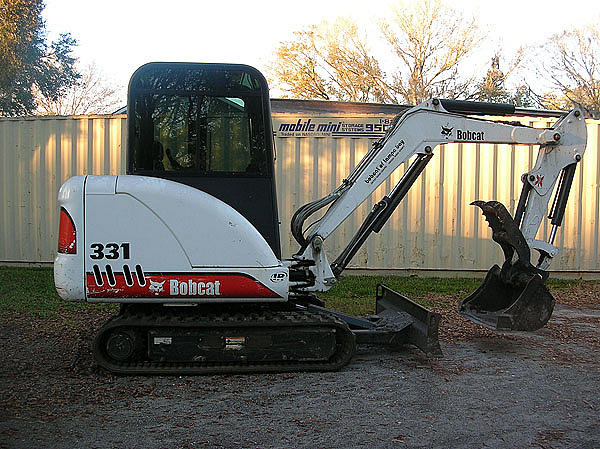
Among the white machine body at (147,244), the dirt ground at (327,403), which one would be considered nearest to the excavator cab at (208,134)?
the white machine body at (147,244)

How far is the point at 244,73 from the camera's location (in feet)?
19.0

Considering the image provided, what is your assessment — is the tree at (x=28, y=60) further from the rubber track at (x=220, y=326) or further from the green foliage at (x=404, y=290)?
the rubber track at (x=220, y=326)

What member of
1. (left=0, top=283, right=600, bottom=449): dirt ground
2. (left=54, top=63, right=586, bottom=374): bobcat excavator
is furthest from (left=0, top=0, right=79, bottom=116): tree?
(left=54, top=63, right=586, bottom=374): bobcat excavator

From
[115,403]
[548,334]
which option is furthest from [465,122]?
[115,403]

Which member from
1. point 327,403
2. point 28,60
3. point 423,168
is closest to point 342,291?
point 423,168

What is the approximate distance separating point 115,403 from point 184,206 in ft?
5.28

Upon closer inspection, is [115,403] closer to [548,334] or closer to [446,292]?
[548,334]

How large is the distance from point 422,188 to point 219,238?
739cm

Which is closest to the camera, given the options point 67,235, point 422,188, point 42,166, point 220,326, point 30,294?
point 67,235

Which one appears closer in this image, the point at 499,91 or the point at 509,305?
the point at 509,305

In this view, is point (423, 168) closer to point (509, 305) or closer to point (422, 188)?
point (509, 305)

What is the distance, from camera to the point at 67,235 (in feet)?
17.5

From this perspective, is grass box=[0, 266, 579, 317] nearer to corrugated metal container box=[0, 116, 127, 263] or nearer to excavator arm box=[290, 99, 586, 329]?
corrugated metal container box=[0, 116, 127, 263]

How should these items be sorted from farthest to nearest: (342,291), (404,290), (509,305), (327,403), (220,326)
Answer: (404,290) < (342,291) < (509,305) < (220,326) < (327,403)
